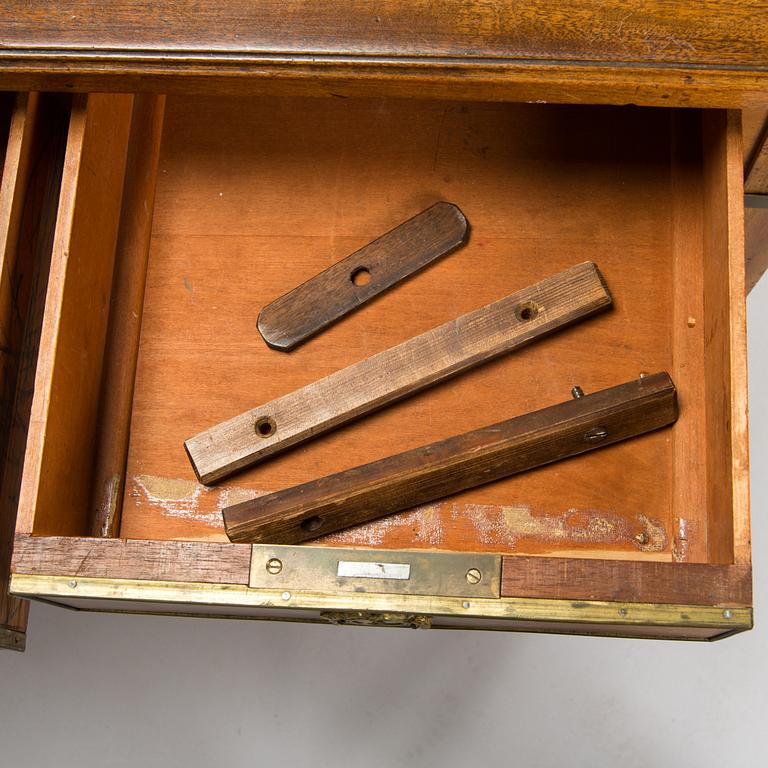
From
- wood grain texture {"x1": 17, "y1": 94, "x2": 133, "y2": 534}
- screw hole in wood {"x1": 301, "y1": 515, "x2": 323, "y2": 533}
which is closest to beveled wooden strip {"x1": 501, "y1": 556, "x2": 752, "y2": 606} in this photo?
screw hole in wood {"x1": 301, "y1": 515, "x2": 323, "y2": 533}

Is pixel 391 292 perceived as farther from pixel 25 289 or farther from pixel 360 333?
pixel 25 289

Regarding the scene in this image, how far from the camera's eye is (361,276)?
120 cm

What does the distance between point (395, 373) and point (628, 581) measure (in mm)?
342

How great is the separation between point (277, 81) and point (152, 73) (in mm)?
116

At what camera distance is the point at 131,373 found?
1.19 metres

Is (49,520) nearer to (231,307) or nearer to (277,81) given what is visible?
(231,307)

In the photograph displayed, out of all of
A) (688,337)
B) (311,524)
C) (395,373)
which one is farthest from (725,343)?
(311,524)

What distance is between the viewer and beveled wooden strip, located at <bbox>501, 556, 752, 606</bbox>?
36.0 inches

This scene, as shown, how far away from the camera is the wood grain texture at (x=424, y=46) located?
3.12 feet

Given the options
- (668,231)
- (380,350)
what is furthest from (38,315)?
(668,231)

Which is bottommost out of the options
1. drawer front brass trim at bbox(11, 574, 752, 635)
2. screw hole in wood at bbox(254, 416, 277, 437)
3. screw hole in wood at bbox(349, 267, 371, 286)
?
drawer front brass trim at bbox(11, 574, 752, 635)

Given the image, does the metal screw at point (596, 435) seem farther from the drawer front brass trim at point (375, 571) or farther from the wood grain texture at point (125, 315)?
the wood grain texture at point (125, 315)

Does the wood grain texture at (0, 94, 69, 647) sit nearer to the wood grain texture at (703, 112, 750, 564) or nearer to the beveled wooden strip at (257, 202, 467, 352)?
the beveled wooden strip at (257, 202, 467, 352)

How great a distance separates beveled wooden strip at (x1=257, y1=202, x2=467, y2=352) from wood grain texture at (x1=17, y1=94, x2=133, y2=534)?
19 cm
